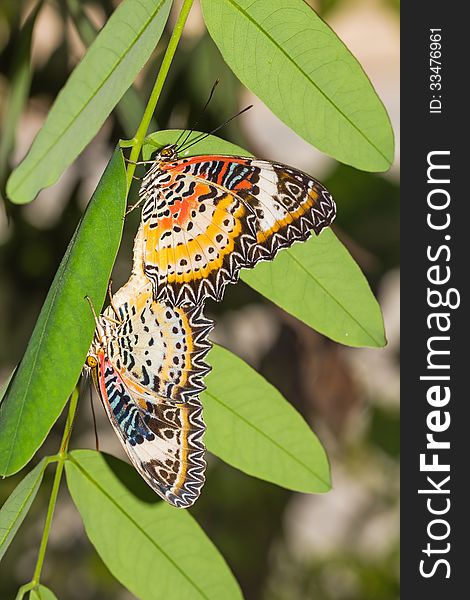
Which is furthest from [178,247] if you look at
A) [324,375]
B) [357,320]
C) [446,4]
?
[324,375]

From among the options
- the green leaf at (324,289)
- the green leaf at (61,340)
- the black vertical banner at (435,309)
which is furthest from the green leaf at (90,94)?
the black vertical banner at (435,309)

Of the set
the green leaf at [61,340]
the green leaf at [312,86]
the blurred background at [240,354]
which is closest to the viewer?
the green leaf at [61,340]

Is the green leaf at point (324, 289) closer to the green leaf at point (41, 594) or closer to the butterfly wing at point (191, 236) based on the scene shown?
the butterfly wing at point (191, 236)

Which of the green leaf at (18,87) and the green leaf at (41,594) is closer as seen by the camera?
the green leaf at (41,594)

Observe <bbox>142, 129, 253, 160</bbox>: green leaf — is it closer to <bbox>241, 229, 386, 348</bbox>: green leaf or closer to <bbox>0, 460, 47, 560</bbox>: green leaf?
<bbox>241, 229, 386, 348</bbox>: green leaf

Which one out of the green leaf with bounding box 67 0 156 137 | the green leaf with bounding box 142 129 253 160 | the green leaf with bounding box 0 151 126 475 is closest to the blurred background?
the green leaf with bounding box 67 0 156 137

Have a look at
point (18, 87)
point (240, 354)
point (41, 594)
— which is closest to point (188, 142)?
point (41, 594)

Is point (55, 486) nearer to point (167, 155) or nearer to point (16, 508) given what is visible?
point (16, 508)
